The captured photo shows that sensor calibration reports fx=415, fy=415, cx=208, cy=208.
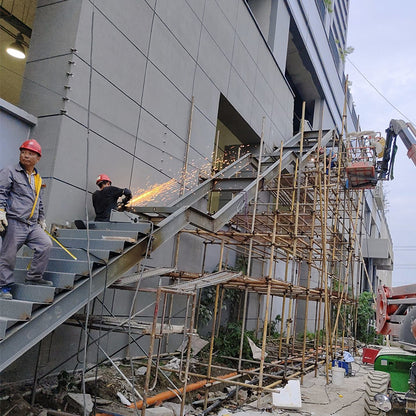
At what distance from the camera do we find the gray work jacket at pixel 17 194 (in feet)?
16.0

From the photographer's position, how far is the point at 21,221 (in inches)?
195

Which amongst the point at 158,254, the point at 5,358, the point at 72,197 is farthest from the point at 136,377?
the point at 5,358

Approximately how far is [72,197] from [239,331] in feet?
21.9

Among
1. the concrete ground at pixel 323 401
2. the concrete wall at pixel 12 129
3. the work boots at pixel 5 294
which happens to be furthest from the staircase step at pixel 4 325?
the concrete ground at pixel 323 401

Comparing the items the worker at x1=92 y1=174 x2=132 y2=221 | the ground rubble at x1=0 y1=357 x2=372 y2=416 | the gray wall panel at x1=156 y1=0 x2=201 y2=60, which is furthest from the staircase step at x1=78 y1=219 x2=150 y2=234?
the gray wall panel at x1=156 y1=0 x2=201 y2=60

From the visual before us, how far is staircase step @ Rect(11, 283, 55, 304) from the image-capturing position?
15.5ft

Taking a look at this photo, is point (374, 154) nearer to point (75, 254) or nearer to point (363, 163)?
point (363, 163)

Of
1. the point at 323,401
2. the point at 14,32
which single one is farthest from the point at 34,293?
the point at 14,32

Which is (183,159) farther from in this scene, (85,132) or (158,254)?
(85,132)

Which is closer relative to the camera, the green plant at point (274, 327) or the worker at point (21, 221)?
the worker at point (21, 221)

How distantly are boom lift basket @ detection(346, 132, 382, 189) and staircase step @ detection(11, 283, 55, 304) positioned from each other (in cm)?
1440

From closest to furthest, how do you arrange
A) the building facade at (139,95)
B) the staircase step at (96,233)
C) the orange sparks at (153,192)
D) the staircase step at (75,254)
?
the staircase step at (75,254)
the staircase step at (96,233)
the building facade at (139,95)
the orange sparks at (153,192)

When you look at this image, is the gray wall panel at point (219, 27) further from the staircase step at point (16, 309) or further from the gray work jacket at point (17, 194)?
the staircase step at point (16, 309)

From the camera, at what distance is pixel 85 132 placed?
7570mm
